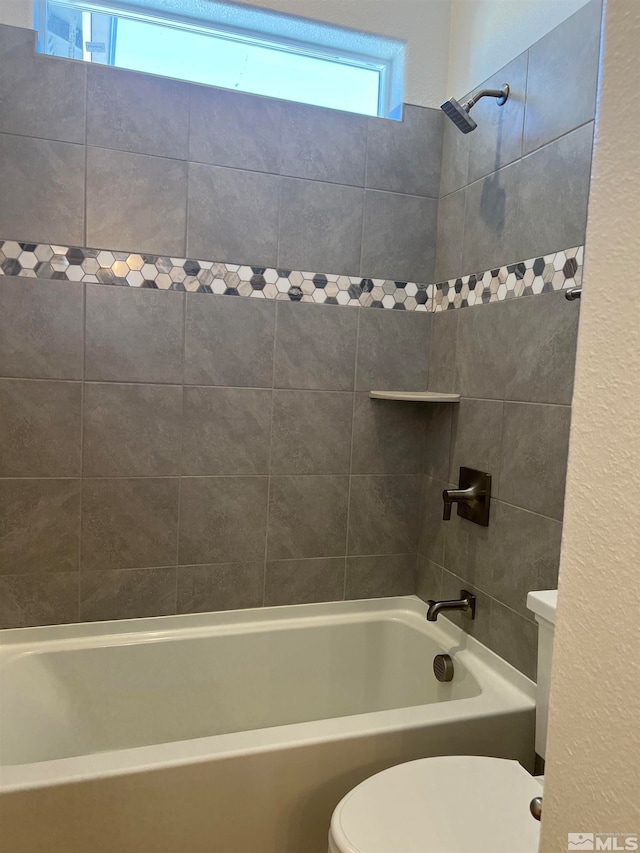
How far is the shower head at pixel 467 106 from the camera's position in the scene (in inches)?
68.7

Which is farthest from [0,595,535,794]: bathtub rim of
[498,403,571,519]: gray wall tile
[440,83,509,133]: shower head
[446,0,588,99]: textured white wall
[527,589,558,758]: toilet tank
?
[446,0,588,99]: textured white wall

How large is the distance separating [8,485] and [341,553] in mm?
1142

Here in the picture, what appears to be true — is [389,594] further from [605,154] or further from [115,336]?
[605,154]

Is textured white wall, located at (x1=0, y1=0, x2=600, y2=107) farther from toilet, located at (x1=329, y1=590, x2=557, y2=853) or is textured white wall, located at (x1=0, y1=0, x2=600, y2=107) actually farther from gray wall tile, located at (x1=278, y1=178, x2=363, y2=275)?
toilet, located at (x1=329, y1=590, x2=557, y2=853)

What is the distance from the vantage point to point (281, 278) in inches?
81.0

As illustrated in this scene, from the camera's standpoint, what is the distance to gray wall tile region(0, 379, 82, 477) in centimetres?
185

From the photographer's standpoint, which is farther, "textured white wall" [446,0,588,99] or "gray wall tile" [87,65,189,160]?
"gray wall tile" [87,65,189,160]

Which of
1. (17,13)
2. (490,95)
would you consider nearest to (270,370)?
(490,95)

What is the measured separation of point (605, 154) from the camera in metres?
0.44

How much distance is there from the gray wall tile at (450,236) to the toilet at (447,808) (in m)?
1.22

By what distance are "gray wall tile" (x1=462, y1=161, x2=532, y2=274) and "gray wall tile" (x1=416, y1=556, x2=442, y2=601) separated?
106 centimetres

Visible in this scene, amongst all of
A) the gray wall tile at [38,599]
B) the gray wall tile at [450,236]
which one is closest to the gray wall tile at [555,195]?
the gray wall tile at [450,236]

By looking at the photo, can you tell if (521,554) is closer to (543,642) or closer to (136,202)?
(543,642)

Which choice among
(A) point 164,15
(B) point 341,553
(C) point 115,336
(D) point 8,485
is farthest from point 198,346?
(A) point 164,15
